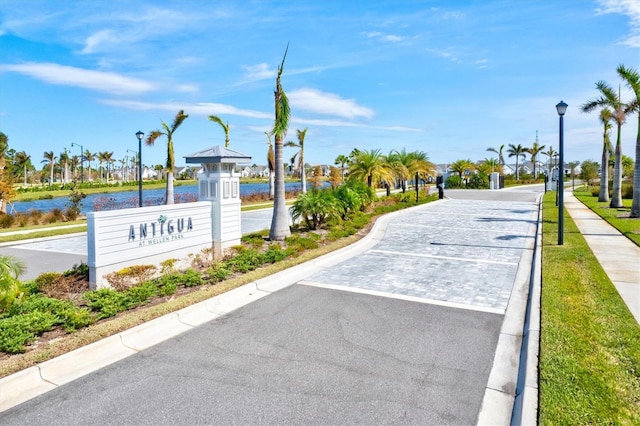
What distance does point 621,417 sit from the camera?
372 centimetres

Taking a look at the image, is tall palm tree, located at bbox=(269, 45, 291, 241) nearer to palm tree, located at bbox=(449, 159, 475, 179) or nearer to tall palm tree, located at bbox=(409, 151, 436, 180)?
tall palm tree, located at bbox=(409, 151, 436, 180)

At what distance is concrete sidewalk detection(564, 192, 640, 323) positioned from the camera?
7.55 metres

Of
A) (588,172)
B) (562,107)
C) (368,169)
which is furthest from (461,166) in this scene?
(562,107)

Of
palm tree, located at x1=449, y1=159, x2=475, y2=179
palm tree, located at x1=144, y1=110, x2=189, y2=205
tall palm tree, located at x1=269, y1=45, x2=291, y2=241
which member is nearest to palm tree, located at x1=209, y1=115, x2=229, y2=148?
palm tree, located at x1=144, y1=110, x2=189, y2=205

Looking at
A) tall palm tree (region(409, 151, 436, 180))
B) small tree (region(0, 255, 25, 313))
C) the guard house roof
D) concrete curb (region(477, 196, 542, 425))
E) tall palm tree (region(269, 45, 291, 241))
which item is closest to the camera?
concrete curb (region(477, 196, 542, 425))

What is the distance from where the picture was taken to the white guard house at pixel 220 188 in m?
11.0

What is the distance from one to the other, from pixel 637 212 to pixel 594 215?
9.14 ft

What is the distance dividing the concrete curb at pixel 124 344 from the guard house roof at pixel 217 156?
364 cm

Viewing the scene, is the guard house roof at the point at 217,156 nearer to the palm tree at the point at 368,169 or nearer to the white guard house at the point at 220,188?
the white guard house at the point at 220,188

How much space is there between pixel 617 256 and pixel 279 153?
9.72 metres

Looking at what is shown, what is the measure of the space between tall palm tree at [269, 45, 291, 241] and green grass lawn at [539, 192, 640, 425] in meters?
7.52

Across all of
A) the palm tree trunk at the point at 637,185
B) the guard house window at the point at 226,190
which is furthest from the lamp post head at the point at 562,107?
the guard house window at the point at 226,190

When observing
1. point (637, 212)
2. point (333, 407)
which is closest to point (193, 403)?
point (333, 407)

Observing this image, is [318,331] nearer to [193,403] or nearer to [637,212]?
[193,403]
